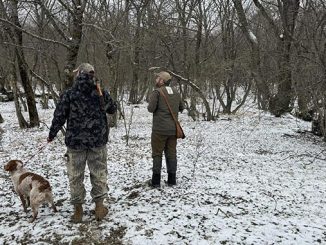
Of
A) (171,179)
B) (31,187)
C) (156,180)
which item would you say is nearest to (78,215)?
(31,187)

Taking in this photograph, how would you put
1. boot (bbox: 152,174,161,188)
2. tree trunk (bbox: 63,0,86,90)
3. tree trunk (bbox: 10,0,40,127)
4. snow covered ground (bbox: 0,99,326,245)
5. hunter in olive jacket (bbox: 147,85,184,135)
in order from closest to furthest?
snow covered ground (bbox: 0,99,326,245), hunter in olive jacket (bbox: 147,85,184,135), boot (bbox: 152,174,161,188), tree trunk (bbox: 63,0,86,90), tree trunk (bbox: 10,0,40,127)

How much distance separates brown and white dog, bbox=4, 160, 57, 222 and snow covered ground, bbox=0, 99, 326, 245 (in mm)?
260

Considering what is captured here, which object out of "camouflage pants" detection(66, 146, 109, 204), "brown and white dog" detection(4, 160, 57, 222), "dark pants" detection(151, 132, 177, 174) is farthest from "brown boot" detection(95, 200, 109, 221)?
"dark pants" detection(151, 132, 177, 174)

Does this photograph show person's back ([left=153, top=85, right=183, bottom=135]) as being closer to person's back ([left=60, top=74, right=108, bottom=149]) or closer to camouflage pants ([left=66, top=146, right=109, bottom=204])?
camouflage pants ([left=66, top=146, right=109, bottom=204])

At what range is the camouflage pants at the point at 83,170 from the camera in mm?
4758

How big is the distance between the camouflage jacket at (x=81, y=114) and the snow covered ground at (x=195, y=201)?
46.5 inches

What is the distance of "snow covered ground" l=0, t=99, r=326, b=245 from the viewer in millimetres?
Answer: 4574

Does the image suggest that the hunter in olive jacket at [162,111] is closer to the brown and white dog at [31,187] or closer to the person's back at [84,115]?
the person's back at [84,115]

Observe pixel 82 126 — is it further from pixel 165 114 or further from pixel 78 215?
pixel 165 114

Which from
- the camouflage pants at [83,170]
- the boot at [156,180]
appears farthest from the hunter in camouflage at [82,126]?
the boot at [156,180]

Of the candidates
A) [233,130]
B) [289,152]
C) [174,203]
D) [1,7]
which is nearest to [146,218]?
[174,203]

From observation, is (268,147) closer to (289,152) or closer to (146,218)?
(289,152)

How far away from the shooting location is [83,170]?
15.9 feet

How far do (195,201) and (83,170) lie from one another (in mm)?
1996
